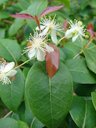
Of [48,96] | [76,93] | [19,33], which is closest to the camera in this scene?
[48,96]

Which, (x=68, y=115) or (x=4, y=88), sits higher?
(x=4, y=88)

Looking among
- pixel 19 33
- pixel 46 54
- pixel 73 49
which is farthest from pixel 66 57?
pixel 19 33

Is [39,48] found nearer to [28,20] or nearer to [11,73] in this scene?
[11,73]

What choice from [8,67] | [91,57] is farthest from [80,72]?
[8,67]

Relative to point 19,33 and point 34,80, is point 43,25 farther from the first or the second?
point 19,33

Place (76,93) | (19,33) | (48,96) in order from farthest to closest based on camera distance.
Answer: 1. (19,33)
2. (76,93)
3. (48,96)

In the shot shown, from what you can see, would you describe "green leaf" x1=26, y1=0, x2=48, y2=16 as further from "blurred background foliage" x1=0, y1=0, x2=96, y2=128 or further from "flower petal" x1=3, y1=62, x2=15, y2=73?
"flower petal" x1=3, y1=62, x2=15, y2=73

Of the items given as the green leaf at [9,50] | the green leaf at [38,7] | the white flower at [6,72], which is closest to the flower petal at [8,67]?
the white flower at [6,72]
